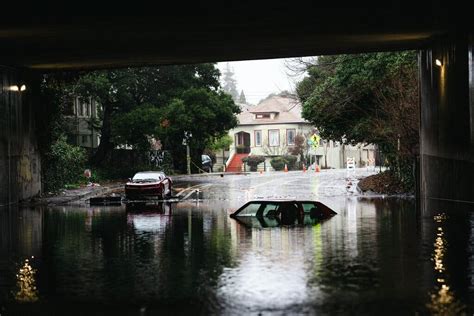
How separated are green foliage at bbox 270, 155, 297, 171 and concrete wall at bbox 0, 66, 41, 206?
5519cm

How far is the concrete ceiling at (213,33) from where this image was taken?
2156 centimetres

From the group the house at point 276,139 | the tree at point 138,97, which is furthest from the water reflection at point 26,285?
the house at point 276,139

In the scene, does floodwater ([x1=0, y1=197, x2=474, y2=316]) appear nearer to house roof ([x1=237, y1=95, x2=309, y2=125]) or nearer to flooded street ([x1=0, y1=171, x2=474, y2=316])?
flooded street ([x1=0, y1=171, x2=474, y2=316])

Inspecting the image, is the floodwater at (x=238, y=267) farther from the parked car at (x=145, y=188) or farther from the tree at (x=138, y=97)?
the tree at (x=138, y=97)

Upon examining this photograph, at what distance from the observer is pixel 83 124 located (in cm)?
6406

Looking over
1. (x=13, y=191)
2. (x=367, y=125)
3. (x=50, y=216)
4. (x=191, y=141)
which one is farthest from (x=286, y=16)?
(x=191, y=141)

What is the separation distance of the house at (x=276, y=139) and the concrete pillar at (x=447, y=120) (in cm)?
6322

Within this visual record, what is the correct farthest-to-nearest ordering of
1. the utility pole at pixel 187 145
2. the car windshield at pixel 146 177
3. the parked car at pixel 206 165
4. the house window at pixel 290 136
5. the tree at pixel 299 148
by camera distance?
1. the house window at pixel 290 136
2. the tree at pixel 299 148
3. the parked car at pixel 206 165
4. the utility pole at pixel 187 145
5. the car windshield at pixel 146 177

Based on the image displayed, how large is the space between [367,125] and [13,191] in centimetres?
1892

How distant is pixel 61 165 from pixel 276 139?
59.8 m

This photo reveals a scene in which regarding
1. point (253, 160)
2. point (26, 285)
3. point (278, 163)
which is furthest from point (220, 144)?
point (26, 285)

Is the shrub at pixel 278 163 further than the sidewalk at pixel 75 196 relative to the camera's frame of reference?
Yes

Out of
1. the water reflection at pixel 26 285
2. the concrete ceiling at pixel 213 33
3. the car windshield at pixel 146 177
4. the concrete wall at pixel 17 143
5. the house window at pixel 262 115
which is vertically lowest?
the water reflection at pixel 26 285

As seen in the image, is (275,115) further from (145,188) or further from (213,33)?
(213,33)
